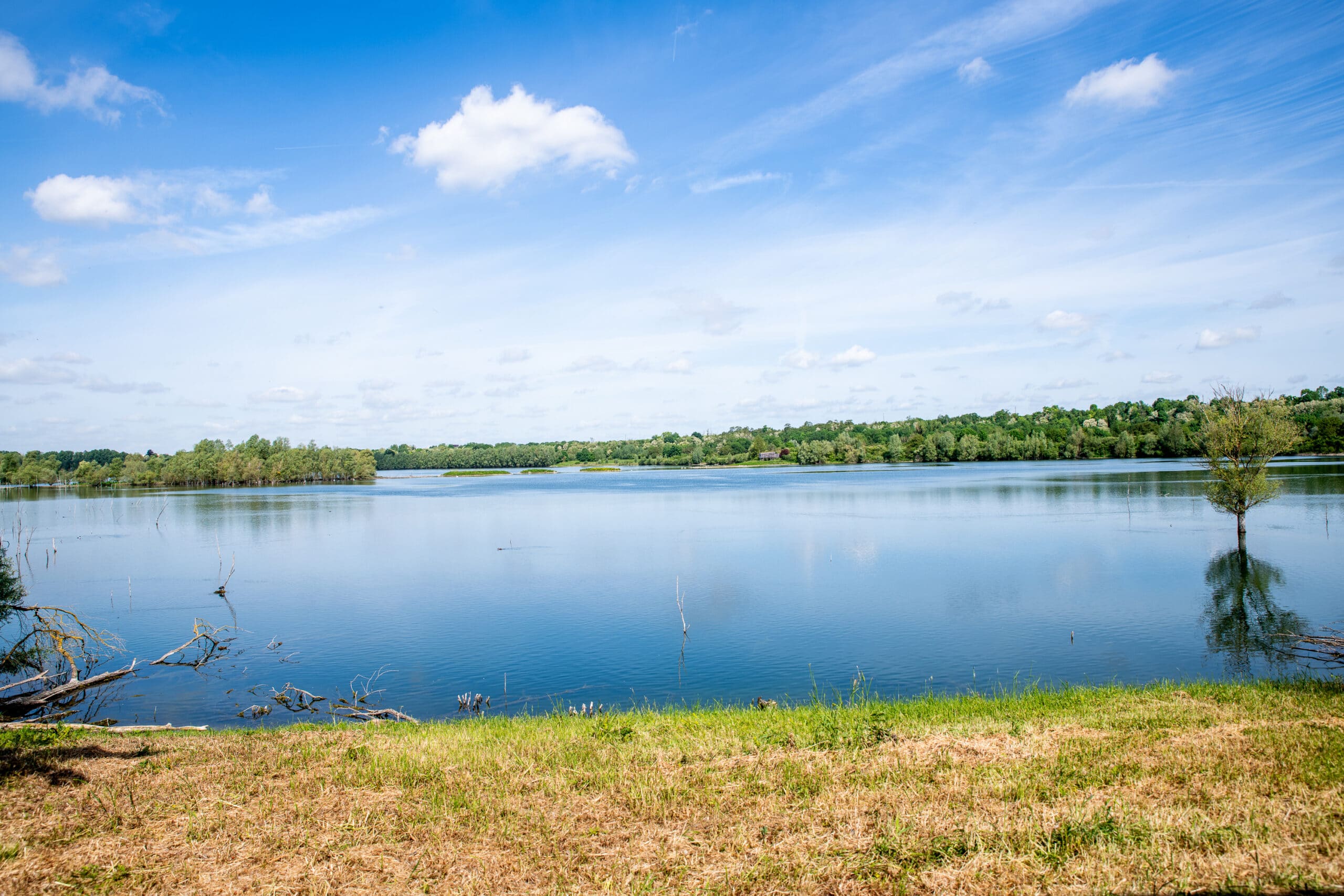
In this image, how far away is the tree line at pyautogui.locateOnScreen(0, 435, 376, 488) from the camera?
147m

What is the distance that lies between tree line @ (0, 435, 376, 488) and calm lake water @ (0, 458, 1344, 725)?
95325 millimetres

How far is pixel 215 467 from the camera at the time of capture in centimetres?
14562

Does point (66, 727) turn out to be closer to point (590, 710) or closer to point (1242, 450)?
point (590, 710)

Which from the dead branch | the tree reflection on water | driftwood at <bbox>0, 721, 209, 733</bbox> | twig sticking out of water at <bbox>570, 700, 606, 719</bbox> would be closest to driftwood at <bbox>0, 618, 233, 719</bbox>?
the dead branch

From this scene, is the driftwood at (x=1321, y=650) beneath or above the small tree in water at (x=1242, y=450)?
beneath

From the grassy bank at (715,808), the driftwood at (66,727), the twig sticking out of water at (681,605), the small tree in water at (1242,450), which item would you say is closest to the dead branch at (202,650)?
the driftwood at (66,727)

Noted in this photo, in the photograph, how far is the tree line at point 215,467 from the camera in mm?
146750

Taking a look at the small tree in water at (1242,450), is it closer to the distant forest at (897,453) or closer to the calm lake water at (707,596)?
the calm lake water at (707,596)

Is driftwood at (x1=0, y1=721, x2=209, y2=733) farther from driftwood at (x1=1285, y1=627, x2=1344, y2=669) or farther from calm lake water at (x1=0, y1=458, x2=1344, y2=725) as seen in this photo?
driftwood at (x1=1285, y1=627, x2=1344, y2=669)

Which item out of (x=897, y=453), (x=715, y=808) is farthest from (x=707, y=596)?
(x=897, y=453)

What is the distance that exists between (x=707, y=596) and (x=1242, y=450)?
28658 mm

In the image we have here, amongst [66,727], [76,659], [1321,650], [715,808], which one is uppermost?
[715,808]

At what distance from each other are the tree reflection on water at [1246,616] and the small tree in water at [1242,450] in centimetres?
516

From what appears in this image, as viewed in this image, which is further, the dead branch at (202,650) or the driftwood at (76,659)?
the dead branch at (202,650)
